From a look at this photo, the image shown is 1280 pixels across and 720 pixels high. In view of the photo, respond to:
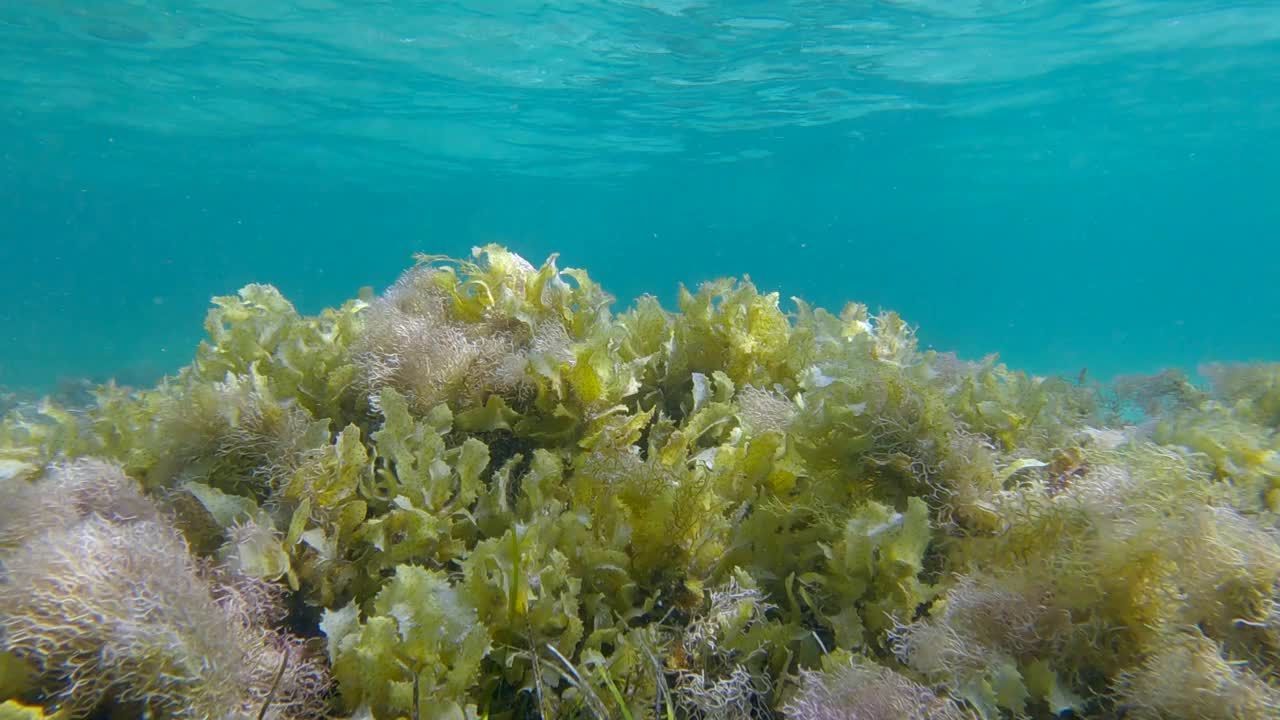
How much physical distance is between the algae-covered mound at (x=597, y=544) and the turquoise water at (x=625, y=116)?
13.4ft

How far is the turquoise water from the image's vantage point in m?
18.1

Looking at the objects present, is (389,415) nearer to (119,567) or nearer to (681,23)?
(119,567)

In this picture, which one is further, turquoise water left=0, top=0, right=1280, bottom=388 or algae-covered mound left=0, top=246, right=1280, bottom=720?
turquoise water left=0, top=0, right=1280, bottom=388

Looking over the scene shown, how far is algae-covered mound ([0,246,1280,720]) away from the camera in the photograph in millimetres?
1349

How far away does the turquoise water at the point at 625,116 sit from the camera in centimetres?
1806

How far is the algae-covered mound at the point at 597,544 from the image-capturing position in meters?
1.35

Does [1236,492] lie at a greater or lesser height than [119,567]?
greater

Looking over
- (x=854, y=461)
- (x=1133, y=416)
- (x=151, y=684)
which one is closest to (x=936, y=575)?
(x=854, y=461)

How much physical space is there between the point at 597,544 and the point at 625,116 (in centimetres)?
2751

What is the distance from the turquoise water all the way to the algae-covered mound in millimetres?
4081

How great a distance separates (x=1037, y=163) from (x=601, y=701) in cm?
5026

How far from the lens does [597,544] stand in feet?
5.90

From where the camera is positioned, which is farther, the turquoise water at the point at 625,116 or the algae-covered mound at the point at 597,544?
the turquoise water at the point at 625,116

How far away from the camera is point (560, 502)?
195cm
